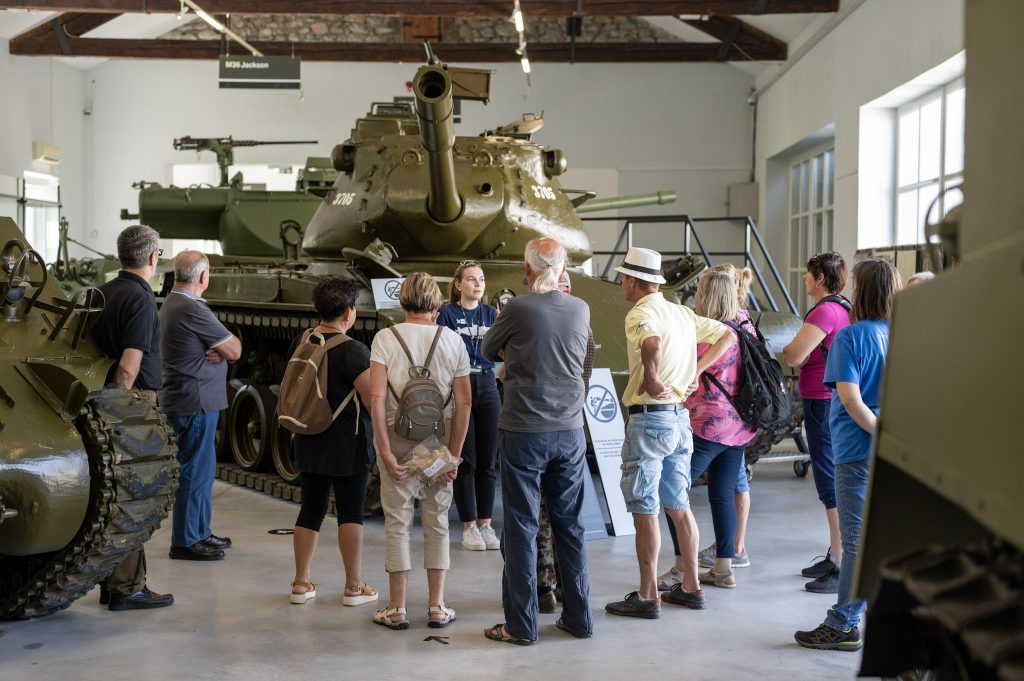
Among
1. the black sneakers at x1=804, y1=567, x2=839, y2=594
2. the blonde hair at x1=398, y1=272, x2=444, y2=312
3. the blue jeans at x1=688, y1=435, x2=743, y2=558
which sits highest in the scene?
the blonde hair at x1=398, y1=272, x2=444, y2=312

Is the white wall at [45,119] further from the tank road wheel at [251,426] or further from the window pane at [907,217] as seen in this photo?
the window pane at [907,217]

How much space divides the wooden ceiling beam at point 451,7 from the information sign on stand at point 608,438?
33.7ft

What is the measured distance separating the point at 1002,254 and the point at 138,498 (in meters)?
→ 3.89

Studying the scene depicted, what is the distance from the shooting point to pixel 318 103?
74.9 feet

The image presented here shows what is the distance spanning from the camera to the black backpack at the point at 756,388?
5.92 m

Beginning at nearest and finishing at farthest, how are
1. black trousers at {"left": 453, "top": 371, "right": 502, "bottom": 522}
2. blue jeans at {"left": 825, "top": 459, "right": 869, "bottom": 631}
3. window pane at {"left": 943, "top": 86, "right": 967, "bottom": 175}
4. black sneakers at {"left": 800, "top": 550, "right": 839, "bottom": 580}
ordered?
blue jeans at {"left": 825, "top": 459, "right": 869, "bottom": 631} < black sneakers at {"left": 800, "top": 550, "right": 839, "bottom": 580} < black trousers at {"left": 453, "top": 371, "right": 502, "bottom": 522} < window pane at {"left": 943, "top": 86, "right": 967, "bottom": 175}

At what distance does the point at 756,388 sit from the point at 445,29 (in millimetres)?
17917

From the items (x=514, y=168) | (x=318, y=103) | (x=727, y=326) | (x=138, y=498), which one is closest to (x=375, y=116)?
(x=514, y=168)

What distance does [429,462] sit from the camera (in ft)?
16.7

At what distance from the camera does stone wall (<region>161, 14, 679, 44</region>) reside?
2234 centimetres

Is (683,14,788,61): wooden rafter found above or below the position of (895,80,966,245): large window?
above

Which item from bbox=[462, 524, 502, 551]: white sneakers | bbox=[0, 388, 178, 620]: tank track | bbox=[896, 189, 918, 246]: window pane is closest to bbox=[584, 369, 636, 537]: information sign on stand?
bbox=[462, 524, 502, 551]: white sneakers

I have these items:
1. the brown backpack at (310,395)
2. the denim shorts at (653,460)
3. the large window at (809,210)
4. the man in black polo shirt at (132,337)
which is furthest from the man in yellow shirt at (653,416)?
the large window at (809,210)

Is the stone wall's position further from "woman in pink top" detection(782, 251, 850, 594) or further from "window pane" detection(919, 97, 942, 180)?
"woman in pink top" detection(782, 251, 850, 594)
